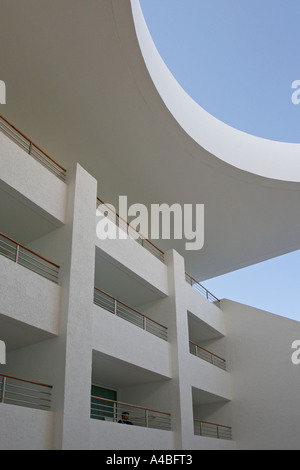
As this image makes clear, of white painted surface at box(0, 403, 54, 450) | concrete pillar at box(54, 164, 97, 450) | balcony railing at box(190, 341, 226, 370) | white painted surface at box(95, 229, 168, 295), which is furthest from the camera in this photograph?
balcony railing at box(190, 341, 226, 370)

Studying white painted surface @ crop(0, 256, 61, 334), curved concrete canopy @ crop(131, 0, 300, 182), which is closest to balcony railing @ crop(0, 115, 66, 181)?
white painted surface @ crop(0, 256, 61, 334)

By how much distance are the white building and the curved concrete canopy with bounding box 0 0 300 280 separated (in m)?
0.04

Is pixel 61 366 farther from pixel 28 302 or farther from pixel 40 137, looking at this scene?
pixel 40 137

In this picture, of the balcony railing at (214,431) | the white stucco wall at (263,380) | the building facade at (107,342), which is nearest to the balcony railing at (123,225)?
the building facade at (107,342)

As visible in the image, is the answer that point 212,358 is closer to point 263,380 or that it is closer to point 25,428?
point 263,380

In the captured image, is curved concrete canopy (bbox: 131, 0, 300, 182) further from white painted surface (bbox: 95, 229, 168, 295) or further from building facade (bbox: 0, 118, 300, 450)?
white painted surface (bbox: 95, 229, 168, 295)

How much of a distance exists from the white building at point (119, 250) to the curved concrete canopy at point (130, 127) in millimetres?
44

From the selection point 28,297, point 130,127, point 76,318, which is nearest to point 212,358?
point 76,318

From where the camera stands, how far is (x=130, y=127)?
13305mm

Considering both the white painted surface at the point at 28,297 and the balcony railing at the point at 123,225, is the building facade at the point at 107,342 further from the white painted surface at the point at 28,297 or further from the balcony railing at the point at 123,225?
the balcony railing at the point at 123,225

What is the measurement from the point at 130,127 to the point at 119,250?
11.7ft

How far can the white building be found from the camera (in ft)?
32.2

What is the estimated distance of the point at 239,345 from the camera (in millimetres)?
17500
